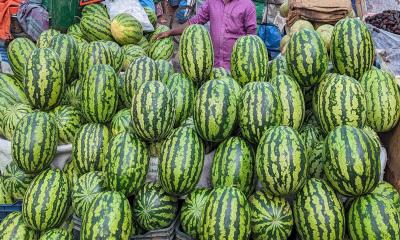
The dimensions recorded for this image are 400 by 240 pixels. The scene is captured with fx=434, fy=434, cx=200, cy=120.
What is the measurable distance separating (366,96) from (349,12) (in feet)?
10.6

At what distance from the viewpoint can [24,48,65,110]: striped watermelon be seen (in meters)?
3.10

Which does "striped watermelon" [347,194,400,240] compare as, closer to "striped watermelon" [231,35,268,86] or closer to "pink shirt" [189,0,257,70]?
"striped watermelon" [231,35,268,86]

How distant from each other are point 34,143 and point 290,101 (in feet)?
5.40

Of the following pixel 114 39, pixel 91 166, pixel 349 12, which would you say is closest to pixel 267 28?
pixel 349 12

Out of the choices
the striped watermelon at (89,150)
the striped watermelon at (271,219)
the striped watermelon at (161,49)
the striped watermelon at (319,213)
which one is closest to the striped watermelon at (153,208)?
the striped watermelon at (89,150)

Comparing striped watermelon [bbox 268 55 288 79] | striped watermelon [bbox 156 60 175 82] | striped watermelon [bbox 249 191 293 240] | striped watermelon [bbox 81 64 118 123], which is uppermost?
striped watermelon [bbox 268 55 288 79]

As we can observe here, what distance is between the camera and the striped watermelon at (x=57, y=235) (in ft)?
8.32

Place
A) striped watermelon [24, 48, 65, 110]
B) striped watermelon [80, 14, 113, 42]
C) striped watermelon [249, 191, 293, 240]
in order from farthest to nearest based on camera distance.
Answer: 1. striped watermelon [80, 14, 113, 42]
2. striped watermelon [24, 48, 65, 110]
3. striped watermelon [249, 191, 293, 240]

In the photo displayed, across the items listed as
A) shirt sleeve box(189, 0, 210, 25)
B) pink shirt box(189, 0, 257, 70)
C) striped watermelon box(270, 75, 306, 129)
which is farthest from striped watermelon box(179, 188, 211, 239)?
shirt sleeve box(189, 0, 210, 25)

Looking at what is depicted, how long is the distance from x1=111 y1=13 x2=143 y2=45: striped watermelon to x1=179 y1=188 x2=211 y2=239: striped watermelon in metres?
2.37

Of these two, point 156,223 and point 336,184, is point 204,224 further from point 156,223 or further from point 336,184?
point 336,184

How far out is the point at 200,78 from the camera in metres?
3.09

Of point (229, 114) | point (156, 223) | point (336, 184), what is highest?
point (229, 114)

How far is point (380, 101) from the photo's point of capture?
276 cm
